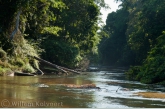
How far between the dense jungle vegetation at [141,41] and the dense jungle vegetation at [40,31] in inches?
273

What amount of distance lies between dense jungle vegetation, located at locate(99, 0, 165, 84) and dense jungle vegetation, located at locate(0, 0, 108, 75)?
22.8 feet

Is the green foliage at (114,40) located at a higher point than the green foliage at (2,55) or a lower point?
higher

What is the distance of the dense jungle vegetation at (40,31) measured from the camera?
1120 inches

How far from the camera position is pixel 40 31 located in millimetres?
36094

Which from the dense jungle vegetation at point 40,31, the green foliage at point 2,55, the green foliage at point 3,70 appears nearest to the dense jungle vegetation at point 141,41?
the dense jungle vegetation at point 40,31

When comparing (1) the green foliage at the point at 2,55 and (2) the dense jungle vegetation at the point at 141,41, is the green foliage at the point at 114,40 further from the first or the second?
(1) the green foliage at the point at 2,55

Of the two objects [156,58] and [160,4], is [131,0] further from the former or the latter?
[156,58]

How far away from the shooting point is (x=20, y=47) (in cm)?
2903

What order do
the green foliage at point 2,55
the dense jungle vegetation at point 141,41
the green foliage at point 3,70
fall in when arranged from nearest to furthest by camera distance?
the green foliage at point 3,70
the green foliage at point 2,55
the dense jungle vegetation at point 141,41

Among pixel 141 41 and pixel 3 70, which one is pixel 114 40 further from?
pixel 3 70

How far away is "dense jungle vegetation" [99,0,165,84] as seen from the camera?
27703 millimetres

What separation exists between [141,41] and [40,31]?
1849 cm

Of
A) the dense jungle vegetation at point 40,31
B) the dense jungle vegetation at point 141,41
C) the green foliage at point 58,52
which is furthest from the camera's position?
the green foliage at point 58,52

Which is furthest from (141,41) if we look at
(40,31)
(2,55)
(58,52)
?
(2,55)
